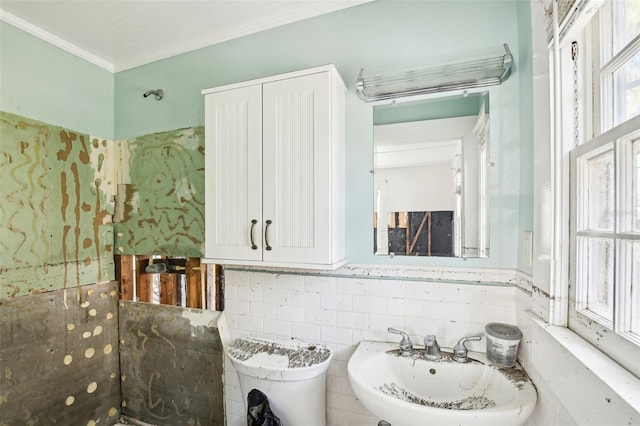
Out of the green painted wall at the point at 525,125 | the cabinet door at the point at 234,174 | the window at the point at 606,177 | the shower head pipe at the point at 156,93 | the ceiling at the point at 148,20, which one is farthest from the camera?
the shower head pipe at the point at 156,93

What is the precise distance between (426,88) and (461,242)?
0.73 metres

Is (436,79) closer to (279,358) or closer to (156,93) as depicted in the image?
(279,358)

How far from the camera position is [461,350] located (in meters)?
1.24

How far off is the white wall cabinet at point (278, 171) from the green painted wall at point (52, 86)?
1.06 metres

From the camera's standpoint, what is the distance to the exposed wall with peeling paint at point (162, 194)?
6.07 ft

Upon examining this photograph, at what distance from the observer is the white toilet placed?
1.33 m

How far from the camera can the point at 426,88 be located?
1.36m

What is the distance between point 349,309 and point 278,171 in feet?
2.54

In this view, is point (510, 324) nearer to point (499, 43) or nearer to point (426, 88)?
point (426, 88)

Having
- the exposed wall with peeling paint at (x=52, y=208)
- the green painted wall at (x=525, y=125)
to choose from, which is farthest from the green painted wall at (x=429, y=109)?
the exposed wall with peeling paint at (x=52, y=208)

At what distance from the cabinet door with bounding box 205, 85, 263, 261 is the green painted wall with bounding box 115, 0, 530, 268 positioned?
38 centimetres

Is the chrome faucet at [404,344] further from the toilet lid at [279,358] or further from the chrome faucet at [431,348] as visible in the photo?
the toilet lid at [279,358]

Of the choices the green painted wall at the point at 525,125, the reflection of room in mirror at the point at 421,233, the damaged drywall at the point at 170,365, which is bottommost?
the damaged drywall at the point at 170,365

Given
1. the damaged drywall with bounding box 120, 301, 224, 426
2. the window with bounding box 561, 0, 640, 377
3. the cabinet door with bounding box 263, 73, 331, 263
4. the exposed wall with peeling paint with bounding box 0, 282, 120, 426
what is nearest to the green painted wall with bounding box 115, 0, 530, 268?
the cabinet door with bounding box 263, 73, 331, 263
